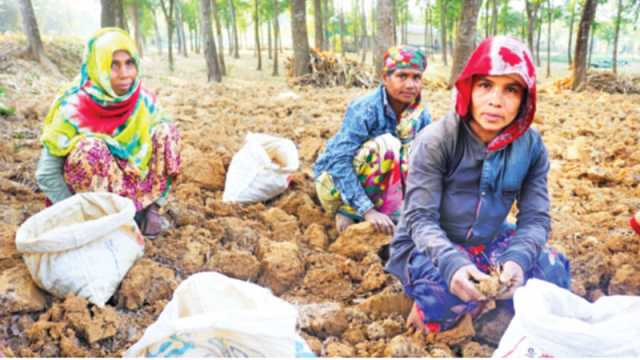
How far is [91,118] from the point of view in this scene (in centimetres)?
244

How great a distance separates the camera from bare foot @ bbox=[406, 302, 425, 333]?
1858 mm

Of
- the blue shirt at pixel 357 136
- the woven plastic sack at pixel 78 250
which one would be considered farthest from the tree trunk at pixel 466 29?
the woven plastic sack at pixel 78 250

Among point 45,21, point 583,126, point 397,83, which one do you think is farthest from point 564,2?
point 45,21

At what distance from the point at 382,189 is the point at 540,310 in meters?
1.48

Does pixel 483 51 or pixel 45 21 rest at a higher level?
pixel 45 21

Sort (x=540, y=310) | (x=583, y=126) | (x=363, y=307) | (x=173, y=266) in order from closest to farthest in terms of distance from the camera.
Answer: (x=540, y=310) < (x=363, y=307) < (x=173, y=266) < (x=583, y=126)

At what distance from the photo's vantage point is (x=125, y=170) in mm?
2518

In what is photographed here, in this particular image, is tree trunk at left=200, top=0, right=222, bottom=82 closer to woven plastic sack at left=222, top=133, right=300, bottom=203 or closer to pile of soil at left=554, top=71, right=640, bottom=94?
pile of soil at left=554, top=71, right=640, bottom=94

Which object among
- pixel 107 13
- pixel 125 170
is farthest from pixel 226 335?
pixel 107 13

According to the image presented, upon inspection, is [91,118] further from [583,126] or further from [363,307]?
[583,126]

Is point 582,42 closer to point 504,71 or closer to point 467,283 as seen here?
point 504,71

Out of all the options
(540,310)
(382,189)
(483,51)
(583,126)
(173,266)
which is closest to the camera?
(540,310)

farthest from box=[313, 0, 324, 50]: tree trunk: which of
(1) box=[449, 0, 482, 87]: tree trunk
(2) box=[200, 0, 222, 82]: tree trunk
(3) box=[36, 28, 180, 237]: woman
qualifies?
(3) box=[36, 28, 180, 237]: woman

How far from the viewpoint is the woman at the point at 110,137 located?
2.36 metres
